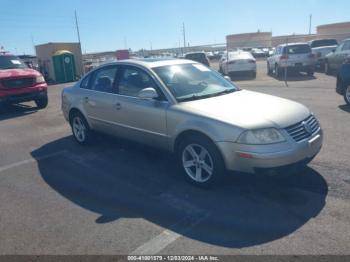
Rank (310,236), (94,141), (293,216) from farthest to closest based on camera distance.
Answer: (94,141)
(293,216)
(310,236)

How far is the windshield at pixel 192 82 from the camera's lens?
4793mm

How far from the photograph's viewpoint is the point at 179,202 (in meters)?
4.07

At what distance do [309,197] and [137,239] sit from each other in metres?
2.10

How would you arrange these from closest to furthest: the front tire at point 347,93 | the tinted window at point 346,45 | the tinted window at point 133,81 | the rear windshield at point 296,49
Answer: the tinted window at point 133,81 → the front tire at point 347,93 → the tinted window at point 346,45 → the rear windshield at point 296,49

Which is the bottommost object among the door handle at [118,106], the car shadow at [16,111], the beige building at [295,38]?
the car shadow at [16,111]

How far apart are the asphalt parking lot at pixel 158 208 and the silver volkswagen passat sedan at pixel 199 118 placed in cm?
42

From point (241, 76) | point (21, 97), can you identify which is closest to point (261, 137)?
point (21, 97)

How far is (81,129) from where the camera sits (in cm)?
663

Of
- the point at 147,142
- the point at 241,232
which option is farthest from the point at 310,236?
the point at 147,142

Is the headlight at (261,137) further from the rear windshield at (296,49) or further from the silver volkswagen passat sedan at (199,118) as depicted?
the rear windshield at (296,49)

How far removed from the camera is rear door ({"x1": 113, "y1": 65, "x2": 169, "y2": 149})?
4.77 metres

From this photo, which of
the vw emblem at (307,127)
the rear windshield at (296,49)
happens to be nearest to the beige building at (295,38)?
the rear windshield at (296,49)

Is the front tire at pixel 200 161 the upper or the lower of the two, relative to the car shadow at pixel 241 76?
upper

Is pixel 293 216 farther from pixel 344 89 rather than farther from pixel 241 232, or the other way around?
pixel 344 89
